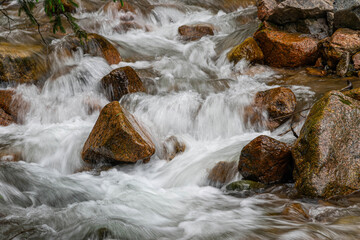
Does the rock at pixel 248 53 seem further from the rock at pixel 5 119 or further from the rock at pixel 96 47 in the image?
the rock at pixel 5 119

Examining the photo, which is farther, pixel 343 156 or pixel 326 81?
pixel 326 81

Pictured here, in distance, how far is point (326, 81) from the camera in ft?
24.4

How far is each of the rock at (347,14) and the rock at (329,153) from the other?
16.1ft

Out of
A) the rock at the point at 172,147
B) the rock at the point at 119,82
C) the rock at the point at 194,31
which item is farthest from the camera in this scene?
the rock at the point at 194,31

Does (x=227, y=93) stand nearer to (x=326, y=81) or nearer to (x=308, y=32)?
(x=326, y=81)

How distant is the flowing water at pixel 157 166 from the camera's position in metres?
3.49

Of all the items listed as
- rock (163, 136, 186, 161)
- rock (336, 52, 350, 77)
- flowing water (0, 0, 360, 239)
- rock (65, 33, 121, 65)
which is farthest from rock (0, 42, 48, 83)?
rock (336, 52, 350, 77)

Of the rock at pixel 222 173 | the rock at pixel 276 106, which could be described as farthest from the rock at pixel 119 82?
the rock at pixel 222 173

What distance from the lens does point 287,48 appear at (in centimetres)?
834

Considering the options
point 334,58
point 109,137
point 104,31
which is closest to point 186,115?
point 109,137

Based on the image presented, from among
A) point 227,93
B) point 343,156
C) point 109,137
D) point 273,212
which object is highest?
point 227,93

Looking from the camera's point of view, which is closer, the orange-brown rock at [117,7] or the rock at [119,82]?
the rock at [119,82]

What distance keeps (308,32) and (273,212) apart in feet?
22.6

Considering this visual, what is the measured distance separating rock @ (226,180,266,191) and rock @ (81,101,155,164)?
5.46 feet
